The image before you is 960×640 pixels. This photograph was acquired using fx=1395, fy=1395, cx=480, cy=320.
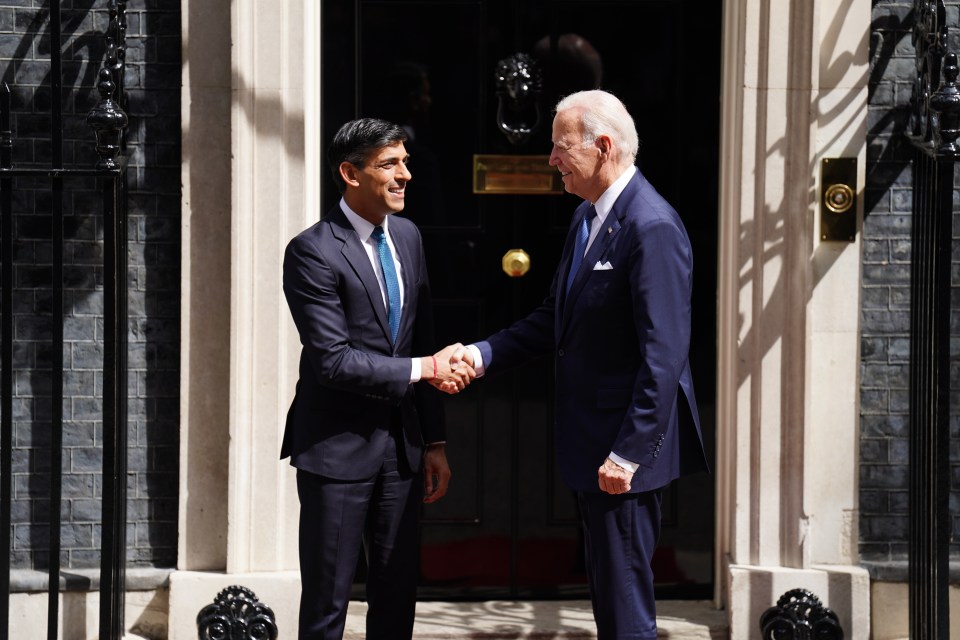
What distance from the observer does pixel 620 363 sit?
163 inches

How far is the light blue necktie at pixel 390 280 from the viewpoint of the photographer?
435 cm

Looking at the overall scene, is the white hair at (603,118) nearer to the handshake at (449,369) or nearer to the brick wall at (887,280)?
the handshake at (449,369)

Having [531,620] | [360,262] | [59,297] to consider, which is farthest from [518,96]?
[531,620]

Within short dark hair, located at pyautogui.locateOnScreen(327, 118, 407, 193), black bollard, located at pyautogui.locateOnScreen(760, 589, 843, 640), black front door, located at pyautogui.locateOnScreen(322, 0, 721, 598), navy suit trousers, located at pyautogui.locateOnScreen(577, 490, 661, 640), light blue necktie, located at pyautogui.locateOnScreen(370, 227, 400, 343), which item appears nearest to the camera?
navy suit trousers, located at pyautogui.locateOnScreen(577, 490, 661, 640)

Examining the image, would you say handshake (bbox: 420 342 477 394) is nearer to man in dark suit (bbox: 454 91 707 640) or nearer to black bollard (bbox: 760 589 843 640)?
man in dark suit (bbox: 454 91 707 640)

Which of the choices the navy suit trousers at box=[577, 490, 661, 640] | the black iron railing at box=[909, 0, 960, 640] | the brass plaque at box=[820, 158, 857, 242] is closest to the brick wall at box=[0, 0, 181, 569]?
the navy suit trousers at box=[577, 490, 661, 640]

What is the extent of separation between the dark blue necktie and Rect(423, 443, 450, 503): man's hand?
728 millimetres

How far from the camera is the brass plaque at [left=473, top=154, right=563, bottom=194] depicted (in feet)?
18.0

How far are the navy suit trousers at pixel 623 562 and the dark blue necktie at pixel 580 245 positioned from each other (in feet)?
2.21

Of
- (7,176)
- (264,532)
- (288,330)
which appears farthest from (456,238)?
(7,176)

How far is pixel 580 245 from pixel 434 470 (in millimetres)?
906

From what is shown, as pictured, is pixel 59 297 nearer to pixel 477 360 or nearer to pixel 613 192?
pixel 477 360

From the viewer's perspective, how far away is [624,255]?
13.3 feet

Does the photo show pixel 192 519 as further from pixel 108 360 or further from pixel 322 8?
pixel 322 8
